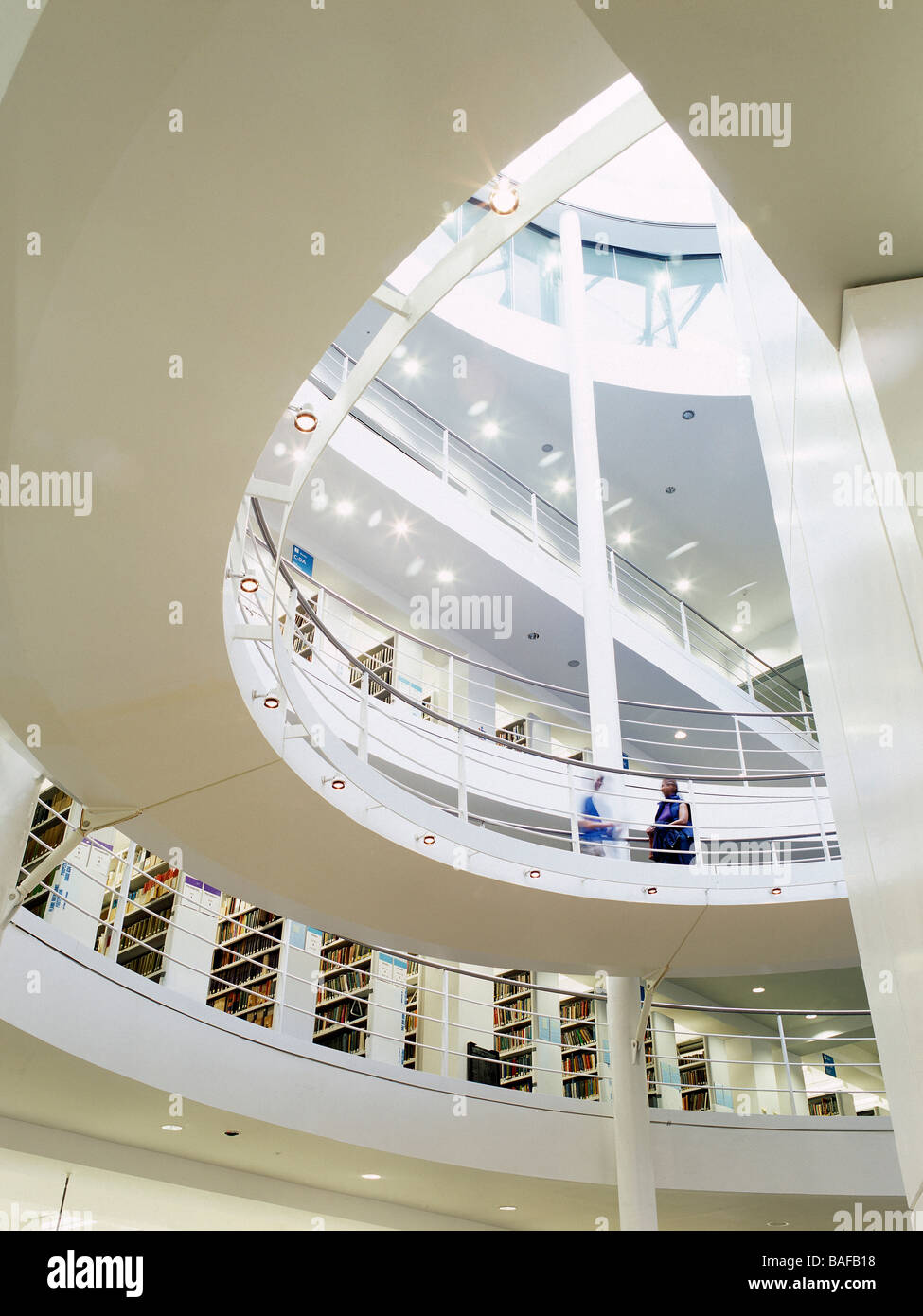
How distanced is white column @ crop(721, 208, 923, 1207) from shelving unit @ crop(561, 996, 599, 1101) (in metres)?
5.22

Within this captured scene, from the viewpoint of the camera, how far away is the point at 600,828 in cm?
564

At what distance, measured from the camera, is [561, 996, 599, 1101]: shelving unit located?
22.3 feet

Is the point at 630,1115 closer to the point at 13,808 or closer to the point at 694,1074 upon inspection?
the point at 13,808

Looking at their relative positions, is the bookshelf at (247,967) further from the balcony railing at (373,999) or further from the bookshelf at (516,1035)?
the bookshelf at (516,1035)

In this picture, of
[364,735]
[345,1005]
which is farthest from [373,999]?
[364,735]

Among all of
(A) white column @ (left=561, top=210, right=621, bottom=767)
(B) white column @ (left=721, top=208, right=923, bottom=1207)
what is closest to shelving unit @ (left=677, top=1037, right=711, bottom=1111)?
(A) white column @ (left=561, top=210, right=621, bottom=767)

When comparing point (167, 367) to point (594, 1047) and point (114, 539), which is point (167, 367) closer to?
point (114, 539)

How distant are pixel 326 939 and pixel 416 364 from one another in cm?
492

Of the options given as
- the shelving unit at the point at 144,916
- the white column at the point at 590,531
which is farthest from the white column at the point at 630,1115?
the shelving unit at the point at 144,916

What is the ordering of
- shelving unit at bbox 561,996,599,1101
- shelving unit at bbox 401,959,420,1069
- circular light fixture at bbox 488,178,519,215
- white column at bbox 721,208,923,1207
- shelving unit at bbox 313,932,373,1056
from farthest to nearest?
shelving unit at bbox 561,996,599,1101
shelving unit at bbox 401,959,420,1069
shelving unit at bbox 313,932,373,1056
circular light fixture at bbox 488,178,519,215
white column at bbox 721,208,923,1207

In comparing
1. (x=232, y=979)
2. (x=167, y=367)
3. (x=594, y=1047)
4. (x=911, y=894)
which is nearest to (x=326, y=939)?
(x=232, y=979)

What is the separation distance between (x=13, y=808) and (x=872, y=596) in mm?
2696

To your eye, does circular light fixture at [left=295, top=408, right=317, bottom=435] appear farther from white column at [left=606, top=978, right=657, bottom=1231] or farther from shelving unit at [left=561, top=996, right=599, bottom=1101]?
shelving unit at [left=561, top=996, right=599, bottom=1101]
